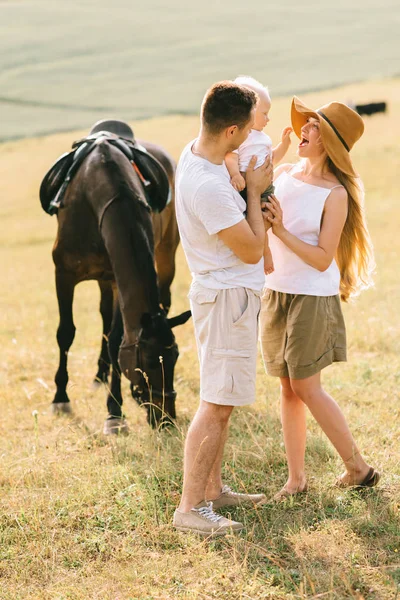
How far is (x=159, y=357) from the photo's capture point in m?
5.03

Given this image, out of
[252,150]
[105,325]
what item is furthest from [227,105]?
[105,325]

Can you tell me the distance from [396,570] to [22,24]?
2096 inches

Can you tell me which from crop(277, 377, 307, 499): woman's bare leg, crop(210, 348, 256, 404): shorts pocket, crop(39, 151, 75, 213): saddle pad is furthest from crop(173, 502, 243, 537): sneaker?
crop(39, 151, 75, 213): saddle pad

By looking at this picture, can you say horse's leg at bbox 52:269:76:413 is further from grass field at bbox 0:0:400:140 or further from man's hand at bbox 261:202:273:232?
grass field at bbox 0:0:400:140

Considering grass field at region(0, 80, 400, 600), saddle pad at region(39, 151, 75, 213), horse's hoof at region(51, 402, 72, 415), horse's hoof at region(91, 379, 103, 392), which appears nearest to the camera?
grass field at region(0, 80, 400, 600)

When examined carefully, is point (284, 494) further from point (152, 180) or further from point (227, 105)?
point (152, 180)

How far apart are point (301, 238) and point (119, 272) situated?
6.15 feet

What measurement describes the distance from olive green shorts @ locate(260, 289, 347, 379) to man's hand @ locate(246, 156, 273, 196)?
68cm

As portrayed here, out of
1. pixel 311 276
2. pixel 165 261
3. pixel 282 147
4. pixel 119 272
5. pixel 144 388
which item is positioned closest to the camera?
pixel 311 276

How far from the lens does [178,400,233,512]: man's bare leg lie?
3.76 meters

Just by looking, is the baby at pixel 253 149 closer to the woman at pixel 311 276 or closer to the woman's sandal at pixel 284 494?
the woman at pixel 311 276

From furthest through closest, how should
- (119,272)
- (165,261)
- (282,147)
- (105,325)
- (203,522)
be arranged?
(165,261)
(105,325)
(119,272)
(282,147)
(203,522)

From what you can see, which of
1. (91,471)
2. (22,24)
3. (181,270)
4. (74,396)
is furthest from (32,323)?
(22,24)

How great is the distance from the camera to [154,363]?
200 inches
